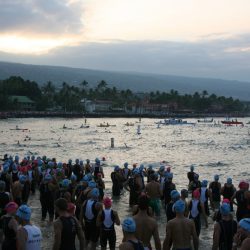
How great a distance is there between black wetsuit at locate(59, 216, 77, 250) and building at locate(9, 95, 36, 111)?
5599 inches

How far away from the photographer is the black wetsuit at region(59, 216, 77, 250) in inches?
265

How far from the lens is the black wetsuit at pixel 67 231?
674 centimetres

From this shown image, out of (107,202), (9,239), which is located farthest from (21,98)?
(9,239)

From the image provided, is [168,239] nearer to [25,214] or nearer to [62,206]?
[62,206]

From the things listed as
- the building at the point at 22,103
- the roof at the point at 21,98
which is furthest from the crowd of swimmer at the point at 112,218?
the roof at the point at 21,98

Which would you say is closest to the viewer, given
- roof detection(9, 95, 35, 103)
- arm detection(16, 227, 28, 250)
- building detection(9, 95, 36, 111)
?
arm detection(16, 227, 28, 250)

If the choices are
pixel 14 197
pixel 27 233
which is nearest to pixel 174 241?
pixel 27 233

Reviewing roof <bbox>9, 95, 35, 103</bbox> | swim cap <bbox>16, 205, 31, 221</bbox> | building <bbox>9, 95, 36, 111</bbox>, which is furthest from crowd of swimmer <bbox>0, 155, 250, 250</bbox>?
roof <bbox>9, 95, 35, 103</bbox>

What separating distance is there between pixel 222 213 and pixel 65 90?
176538 mm

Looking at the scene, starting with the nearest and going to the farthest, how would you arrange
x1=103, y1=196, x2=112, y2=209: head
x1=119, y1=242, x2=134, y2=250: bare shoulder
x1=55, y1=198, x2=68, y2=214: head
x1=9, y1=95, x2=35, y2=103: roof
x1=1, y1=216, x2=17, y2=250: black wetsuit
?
x1=119, y1=242, x2=134, y2=250: bare shoulder < x1=55, y1=198, x2=68, y2=214: head < x1=1, y1=216, x2=17, y2=250: black wetsuit < x1=103, y1=196, x2=112, y2=209: head < x1=9, y1=95, x2=35, y2=103: roof

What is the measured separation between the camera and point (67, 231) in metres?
6.76

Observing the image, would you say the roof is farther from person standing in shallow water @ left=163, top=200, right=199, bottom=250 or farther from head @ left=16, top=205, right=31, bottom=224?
head @ left=16, top=205, right=31, bottom=224

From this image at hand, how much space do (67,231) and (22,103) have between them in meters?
148

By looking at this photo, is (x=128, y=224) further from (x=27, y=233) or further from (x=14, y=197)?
(x=14, y=197)
